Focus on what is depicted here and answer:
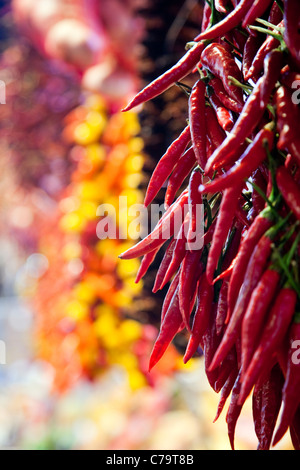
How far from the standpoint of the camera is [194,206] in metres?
0.64

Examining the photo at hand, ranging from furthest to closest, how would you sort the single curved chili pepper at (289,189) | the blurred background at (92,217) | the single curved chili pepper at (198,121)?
the blurred background at (92,217) → the single curved chili pepper at (198,121) → the single curved chili pepper at (289,189)

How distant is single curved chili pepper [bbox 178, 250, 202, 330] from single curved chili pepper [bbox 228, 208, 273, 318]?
0.07 metres

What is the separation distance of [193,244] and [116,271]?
6.47ft

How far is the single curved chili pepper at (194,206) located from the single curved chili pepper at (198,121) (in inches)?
0.9

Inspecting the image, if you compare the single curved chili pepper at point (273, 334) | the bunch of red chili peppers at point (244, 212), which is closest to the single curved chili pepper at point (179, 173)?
the bunch of red chili peppers at point (244, 212)

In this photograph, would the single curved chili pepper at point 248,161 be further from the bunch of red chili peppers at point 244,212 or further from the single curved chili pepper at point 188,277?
the single curved chili pepper at point 188,277

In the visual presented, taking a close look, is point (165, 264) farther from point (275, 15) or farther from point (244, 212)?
point (275, 15)

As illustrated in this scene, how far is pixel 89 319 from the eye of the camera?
2.60 metres

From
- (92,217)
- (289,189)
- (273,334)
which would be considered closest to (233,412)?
(273,334)

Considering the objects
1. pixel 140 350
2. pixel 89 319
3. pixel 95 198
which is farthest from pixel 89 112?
pixel 140 350

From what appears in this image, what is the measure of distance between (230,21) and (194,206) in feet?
0.68

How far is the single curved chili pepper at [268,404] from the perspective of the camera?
64 centimetres

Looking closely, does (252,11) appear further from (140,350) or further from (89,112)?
(89,112)

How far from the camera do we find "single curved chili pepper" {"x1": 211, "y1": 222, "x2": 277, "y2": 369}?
555 mm
